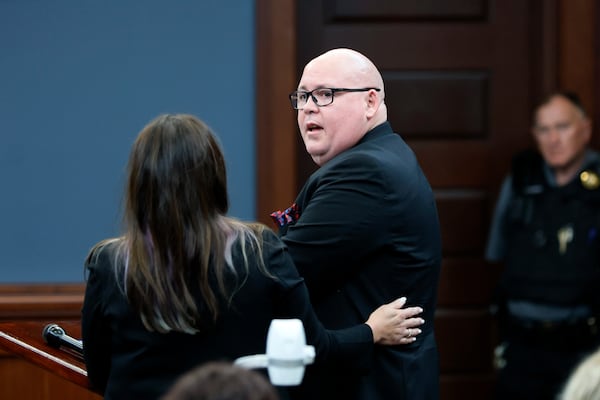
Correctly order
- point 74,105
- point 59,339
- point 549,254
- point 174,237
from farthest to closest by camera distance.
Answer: point 74,105 < point 549,254 < point 59,339 < point 174,237

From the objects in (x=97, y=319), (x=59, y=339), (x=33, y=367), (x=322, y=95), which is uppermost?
(x=322, y=95)

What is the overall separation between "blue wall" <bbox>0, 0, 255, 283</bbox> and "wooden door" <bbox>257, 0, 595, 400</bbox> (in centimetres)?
63

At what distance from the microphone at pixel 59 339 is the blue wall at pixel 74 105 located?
85.3 inches

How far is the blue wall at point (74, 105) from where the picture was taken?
15.6ft

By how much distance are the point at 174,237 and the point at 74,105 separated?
2.63 meters

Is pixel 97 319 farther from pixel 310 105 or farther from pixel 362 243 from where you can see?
pixel 310 105

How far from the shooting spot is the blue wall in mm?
4754

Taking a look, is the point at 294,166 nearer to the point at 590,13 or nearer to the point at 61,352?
the point at 590,13

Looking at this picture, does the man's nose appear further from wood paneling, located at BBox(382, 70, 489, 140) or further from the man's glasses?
wood paneling, located at BBox(382, 70, 489, 140)

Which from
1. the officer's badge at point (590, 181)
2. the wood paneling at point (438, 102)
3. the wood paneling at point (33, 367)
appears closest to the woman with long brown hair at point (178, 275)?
the wood paneling at point (33, 367)

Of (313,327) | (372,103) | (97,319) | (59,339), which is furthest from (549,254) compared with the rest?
(97,319)

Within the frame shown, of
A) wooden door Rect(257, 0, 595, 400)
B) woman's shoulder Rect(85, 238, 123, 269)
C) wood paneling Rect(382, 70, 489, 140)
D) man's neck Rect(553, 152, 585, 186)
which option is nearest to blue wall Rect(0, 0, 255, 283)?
wooden door Rect(257, 0, 595, 400)

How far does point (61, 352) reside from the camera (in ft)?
8.46

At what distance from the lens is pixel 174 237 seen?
228 centimetres
